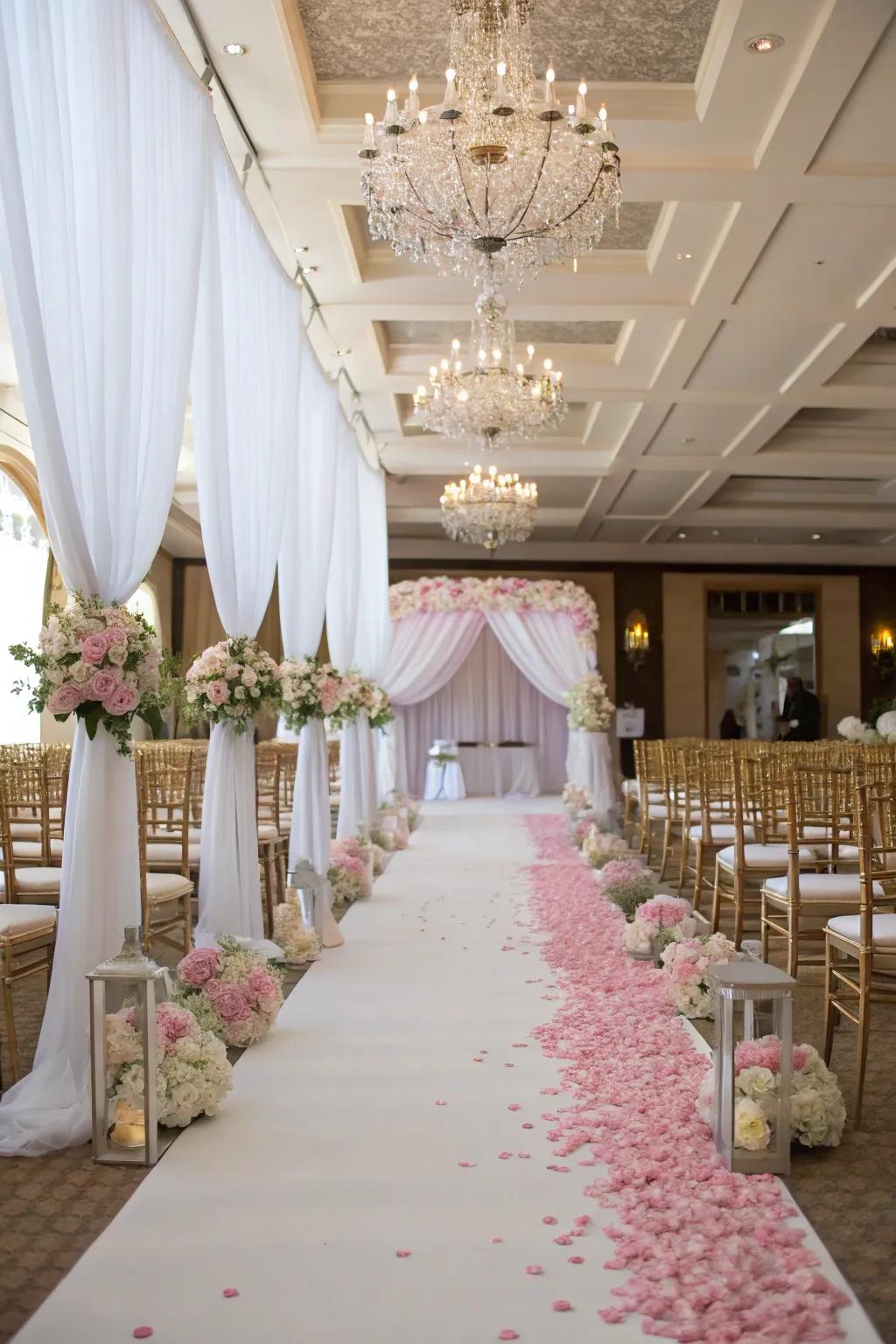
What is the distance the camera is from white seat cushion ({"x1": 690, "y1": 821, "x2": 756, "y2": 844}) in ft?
22.9

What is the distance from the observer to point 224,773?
5.64 meters

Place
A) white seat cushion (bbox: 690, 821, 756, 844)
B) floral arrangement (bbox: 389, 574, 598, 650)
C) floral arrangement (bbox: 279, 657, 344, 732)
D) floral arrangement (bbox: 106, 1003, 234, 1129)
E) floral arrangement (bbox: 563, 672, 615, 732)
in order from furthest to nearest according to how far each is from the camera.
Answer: floral arrangement (bbox: 389, 574, 598, 650) → floral arrangement (bbox: 563, 672, 615, 732) → floral arrangement (bbox: 279, 657, 344, 732) → white seat cushion (bbox: 690, 821, 756, 844) → floral arrangement (bbox: 106, 1003, 234, 1129)

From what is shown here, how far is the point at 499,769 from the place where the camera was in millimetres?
16453

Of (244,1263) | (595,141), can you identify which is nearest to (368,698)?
(595,141)

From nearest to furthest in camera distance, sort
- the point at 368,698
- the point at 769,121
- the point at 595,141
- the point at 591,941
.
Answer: the point at 595,141 < the point at 769,121 < the point at 591,941 < the point at 368,698

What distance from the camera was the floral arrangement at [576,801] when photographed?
1174 cm

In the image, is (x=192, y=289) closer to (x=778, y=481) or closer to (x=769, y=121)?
(x=769, y=121)

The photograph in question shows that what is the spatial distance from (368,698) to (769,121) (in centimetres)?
552

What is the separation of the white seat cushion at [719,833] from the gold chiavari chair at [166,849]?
10.2 feet

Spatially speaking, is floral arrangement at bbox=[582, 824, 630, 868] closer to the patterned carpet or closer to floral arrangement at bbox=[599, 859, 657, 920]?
floral arrangement at bbox=[599, 859, 657, 920]

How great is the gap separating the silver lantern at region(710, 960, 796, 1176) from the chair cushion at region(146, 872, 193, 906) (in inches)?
99.9

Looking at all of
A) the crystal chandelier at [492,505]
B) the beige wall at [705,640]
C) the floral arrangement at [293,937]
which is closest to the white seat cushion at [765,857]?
the floral arrangement at [293,937]

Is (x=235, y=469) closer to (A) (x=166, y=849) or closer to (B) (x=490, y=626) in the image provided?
(A) (x=166, y=849)

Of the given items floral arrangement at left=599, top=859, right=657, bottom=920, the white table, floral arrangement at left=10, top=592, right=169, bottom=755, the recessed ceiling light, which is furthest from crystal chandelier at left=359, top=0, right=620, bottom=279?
the white table
